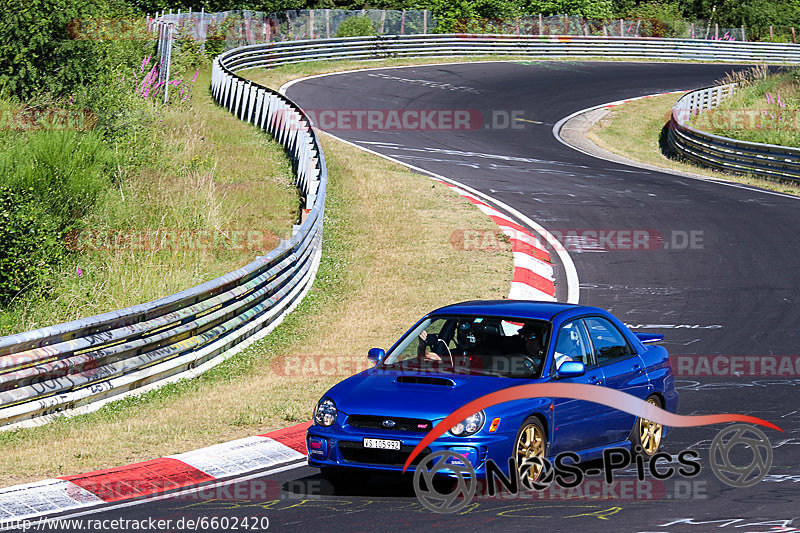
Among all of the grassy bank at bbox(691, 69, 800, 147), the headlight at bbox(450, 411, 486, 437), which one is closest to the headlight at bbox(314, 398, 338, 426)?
the headlight at bbox(450, 411, 486, 437)

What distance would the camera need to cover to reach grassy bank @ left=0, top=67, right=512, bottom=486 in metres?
9.66

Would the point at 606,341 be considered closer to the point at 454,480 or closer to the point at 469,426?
the point at 469,426

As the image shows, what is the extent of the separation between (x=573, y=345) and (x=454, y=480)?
182 centimetres

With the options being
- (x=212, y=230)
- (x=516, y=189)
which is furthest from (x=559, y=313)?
(x=516, y=189)

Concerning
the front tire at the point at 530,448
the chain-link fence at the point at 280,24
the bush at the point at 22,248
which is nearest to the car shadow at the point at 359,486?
the front tire at the point at 530,448

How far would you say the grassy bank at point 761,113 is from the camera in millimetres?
32031

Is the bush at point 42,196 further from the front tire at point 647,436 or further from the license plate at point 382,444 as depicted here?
the front tire at point 647,436

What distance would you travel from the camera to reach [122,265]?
15992 mm

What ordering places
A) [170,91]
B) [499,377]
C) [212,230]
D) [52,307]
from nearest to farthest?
[499,377] < [52,307] < [212,230] < [170,91]

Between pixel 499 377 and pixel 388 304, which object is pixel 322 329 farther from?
pixel 499 377

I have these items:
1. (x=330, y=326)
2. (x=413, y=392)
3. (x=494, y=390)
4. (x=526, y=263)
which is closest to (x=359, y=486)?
(x=413, y=392)

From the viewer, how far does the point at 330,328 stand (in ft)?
48.5

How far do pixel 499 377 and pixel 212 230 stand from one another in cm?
1089

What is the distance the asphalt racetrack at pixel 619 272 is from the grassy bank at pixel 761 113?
5.01m
